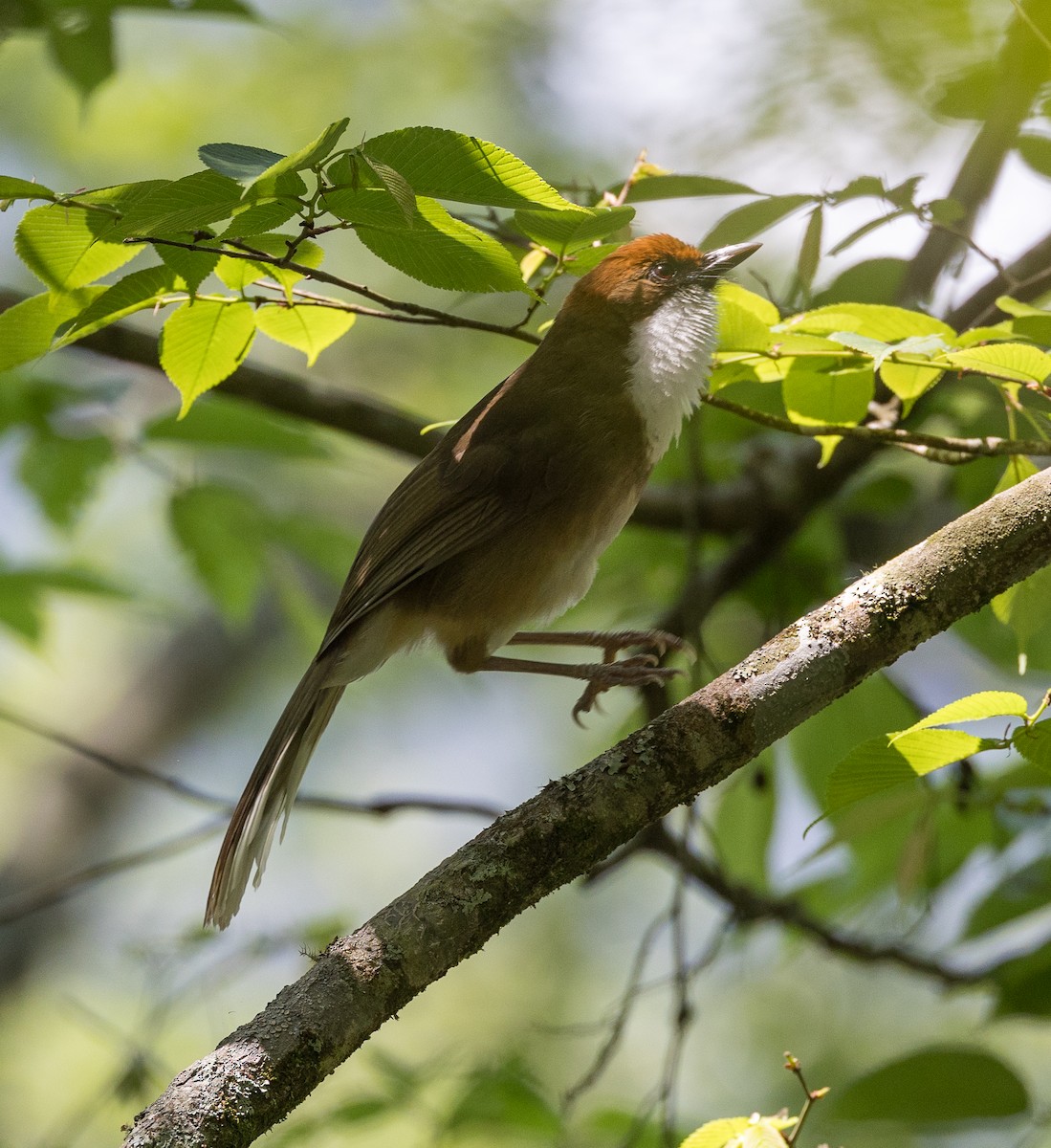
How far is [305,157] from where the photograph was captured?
1858mm

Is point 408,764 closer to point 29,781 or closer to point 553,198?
point 29,781

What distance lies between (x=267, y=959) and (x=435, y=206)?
3390 millimetres

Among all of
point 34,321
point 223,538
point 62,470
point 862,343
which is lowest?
point 862,343

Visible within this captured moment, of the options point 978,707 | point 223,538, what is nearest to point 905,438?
point 978,707

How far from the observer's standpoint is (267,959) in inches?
182

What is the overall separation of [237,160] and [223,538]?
2.76m

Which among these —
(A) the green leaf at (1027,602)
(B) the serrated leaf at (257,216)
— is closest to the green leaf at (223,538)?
(B) the serrated leaf at (257,216)

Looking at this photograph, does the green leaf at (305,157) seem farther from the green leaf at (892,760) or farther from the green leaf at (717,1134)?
the green leaf at (717,1134)

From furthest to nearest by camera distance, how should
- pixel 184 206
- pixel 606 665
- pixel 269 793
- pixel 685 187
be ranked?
pixel 269 793 → pixel 606 665 → pixel 685 187 → pixel 184 206

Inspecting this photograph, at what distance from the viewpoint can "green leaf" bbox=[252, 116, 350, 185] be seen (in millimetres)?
1829

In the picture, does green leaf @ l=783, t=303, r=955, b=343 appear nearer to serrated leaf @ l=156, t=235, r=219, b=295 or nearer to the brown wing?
the brown wing

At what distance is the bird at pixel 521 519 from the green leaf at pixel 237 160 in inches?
57.3

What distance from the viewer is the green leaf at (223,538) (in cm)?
446

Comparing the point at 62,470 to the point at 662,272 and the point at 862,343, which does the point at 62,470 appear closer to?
the point at 662,272
